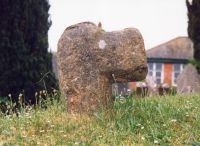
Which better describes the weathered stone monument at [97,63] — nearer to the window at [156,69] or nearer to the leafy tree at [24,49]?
the leafy tree at [24,49]

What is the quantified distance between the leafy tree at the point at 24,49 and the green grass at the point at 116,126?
2.24 m

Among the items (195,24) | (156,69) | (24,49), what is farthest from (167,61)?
(24,49)

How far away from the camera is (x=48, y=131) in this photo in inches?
256

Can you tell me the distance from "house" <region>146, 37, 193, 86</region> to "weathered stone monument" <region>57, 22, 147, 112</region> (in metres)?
30.4

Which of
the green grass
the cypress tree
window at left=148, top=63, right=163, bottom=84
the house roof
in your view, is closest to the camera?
the green grass

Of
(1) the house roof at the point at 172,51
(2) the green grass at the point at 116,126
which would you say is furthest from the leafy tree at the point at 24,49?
(1) the house roof at the point at 172,51

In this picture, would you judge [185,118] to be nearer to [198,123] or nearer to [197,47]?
[198,123]

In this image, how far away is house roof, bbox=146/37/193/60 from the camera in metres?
37.8

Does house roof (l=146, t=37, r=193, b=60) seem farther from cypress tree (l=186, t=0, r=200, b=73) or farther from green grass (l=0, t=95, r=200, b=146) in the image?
green grass (l=0, t=95, r=200, b=146)

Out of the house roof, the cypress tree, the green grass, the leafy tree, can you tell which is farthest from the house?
the green grass

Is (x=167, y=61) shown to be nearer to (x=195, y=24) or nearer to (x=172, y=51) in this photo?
(x=172, y=51)

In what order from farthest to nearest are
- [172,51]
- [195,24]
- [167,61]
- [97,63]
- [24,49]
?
[172,51], [167,61], [195,24], [24,49], [97,63]

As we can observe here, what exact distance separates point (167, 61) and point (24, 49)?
28569mm

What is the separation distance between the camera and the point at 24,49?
10023 mm
